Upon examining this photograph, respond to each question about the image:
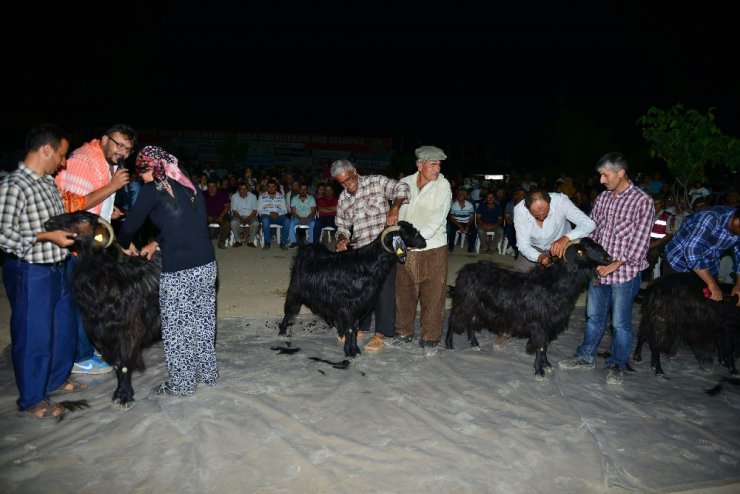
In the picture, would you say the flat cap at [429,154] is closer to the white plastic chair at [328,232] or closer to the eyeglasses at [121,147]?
the eyeglasses at [121,147]

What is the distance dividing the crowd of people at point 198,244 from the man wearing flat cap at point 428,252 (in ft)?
0.04

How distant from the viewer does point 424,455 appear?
348 cm

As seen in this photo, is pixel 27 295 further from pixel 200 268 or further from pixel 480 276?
pixel 480 276

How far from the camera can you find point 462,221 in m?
13.0

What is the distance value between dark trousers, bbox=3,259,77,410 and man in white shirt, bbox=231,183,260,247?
881 cm

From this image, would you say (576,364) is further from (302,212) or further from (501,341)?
(302,212)

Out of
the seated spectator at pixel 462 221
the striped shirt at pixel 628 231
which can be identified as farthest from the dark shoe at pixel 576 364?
the seated spectator at pixel 462 221

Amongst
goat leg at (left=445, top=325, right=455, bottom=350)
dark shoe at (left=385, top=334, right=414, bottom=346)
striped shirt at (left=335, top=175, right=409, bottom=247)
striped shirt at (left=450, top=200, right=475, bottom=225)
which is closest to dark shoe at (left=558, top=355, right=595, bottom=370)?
goat leg at (left=445, top=325, right=455, bottom=350)

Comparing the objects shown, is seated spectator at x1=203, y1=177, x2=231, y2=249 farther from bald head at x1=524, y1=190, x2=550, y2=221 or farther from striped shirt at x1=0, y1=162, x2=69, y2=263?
bald head at x1=524, y1=190, x2=550, y2=221

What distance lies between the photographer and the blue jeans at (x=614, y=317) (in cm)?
491

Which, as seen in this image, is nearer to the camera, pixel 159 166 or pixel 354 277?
pixel 159 166

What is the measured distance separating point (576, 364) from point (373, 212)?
2760 mm

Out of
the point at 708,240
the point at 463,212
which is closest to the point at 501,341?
the point at 708,240

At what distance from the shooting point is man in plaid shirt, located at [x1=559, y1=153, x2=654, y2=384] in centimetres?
477
